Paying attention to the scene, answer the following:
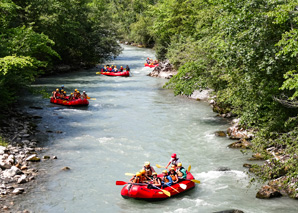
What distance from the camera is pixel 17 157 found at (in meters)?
14.8

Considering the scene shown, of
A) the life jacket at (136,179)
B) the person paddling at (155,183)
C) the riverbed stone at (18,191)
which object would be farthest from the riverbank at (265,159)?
the riverbed stone at (18,191)

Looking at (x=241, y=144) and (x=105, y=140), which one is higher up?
(x=241, y=144)

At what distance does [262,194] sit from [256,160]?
11.3ft

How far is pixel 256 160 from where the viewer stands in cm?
1524

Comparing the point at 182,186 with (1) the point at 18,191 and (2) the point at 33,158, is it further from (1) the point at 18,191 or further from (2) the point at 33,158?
(2) the point at 33,158

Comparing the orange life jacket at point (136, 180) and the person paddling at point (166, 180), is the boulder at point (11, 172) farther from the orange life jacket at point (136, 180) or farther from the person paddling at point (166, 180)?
the person paddling at point (166, 180)

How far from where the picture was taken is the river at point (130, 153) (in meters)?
11.8

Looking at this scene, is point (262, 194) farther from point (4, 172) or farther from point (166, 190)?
point (4, 172)

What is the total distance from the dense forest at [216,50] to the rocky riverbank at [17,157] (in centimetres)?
142

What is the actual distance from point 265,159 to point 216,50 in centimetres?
435

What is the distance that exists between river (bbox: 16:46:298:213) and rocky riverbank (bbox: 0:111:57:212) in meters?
0.38

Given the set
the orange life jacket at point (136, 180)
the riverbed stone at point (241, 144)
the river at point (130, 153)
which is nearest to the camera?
the river at point (130, 153)

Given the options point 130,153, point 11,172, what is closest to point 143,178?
point 130,153

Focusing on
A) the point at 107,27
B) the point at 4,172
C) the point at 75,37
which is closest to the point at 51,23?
the point at 75,37
